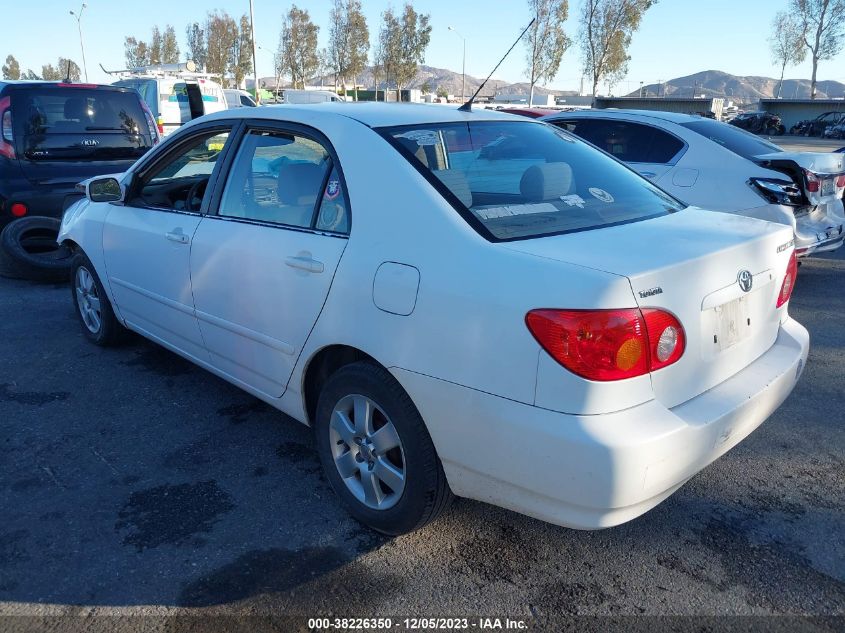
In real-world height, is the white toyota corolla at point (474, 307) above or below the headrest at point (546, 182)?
below

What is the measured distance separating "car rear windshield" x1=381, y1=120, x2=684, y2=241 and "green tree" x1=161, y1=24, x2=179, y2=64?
70491mm

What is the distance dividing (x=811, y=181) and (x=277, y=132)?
492 centimetres

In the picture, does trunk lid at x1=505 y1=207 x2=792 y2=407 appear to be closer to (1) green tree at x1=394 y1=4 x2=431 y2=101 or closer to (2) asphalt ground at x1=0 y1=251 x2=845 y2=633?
(2) asphalt ground at x1=0 y1=251 x2=845 y2=633

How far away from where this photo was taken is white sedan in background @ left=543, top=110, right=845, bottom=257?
237 inches

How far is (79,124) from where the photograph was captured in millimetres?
6984

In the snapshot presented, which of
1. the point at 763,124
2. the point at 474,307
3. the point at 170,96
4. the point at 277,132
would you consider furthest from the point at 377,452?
the point at 763,124

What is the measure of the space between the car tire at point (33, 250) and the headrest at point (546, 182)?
4.92 m

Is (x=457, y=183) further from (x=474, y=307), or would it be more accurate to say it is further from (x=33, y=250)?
(x=33, y=250)

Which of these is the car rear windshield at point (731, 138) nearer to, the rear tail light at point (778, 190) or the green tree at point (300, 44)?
the rear tail light at point (778, 190)

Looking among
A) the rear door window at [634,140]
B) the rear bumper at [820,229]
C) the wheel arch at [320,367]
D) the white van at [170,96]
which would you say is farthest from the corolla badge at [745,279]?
the white van at [170,96]

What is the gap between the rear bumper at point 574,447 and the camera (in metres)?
2.04

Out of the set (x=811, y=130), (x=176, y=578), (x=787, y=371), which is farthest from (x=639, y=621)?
(x=811, y=130)

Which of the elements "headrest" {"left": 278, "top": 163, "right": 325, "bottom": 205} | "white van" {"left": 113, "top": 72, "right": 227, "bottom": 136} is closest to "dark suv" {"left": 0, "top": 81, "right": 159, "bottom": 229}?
"headrest" {"left": 278, "top": 163, "right": 325, "bottom": 205}

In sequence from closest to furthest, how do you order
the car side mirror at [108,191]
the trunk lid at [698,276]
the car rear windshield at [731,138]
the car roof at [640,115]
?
the trunk lid at [698,276] < the car side mirror at [108,191] < the car rear windshield at [731,138] < the car roof at [640,115]
